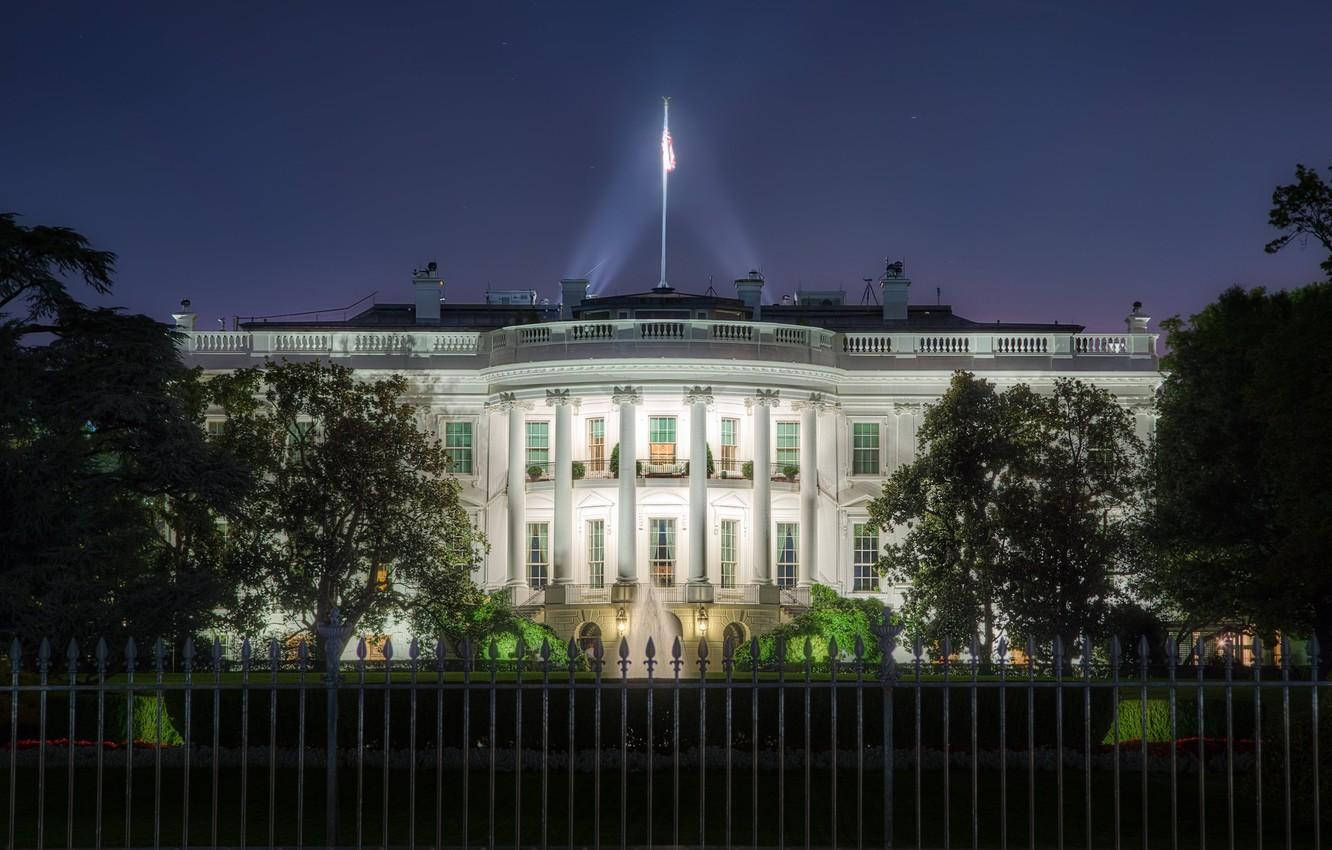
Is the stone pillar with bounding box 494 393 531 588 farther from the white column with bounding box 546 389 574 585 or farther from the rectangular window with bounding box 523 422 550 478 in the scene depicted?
the white column with bounding box 546 389 574 585

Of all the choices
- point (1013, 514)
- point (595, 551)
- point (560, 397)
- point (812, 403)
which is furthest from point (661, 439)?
point (1013, 514)

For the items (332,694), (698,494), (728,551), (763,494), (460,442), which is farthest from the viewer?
(460,442)

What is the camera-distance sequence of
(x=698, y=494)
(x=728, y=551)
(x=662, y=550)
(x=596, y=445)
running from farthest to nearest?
(x=596, y=445), (x=728, y=551), (x=662, y=550), (x=698, y=494)

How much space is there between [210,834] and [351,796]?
283 cm

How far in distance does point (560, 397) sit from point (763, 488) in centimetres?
690

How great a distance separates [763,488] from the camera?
6712cm

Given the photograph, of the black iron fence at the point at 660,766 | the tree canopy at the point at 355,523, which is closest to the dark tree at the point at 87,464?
the black iron fence at the point at 660,766

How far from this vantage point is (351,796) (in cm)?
2903

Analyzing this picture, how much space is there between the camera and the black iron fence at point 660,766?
24359 mm

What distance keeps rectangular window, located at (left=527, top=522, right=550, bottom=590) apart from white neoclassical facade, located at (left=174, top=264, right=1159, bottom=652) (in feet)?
0.23

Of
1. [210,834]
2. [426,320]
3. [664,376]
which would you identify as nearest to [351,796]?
[210,834]

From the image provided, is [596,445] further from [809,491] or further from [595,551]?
[809,491]

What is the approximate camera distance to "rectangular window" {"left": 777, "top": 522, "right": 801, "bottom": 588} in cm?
6894

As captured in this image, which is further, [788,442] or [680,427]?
[788,442]
